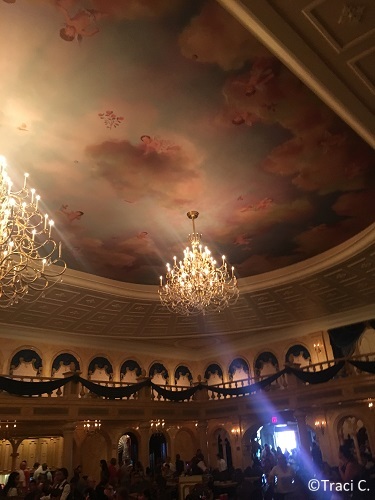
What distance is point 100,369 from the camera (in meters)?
16.5

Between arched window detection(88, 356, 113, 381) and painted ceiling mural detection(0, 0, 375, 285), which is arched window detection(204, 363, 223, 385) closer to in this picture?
arched window detection(88, 356, 113, 381)

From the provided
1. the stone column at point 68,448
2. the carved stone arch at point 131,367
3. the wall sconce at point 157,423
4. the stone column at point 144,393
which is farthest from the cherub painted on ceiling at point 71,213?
the carved stone arch at point 131,367

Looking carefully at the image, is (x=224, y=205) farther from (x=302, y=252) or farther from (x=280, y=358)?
(x=280, y=358)

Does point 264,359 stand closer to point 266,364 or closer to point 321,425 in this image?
point 266,364

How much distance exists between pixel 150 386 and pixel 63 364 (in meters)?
3.38

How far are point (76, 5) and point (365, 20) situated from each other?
3.13 m

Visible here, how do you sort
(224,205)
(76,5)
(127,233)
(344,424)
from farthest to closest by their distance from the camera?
(344,424)
(127,233)
(224,205)
(76,5)

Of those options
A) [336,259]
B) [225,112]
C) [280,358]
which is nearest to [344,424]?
[280,358]

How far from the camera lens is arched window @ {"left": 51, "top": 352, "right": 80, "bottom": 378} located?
49.4 feet

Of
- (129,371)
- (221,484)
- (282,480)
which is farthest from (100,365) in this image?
(282,480)

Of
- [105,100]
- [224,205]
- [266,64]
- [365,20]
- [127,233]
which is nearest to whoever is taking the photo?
[365,20]

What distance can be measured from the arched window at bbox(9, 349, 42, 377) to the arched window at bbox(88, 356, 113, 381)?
2.19m

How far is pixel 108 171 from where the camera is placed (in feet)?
24.8

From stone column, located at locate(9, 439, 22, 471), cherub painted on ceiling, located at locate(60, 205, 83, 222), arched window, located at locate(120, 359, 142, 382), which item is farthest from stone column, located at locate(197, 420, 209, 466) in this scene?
cherub painted on ceiling, located at locate(60, 205, 83, 222)
